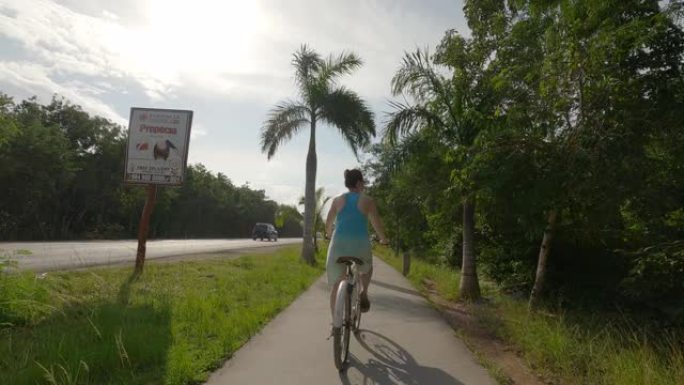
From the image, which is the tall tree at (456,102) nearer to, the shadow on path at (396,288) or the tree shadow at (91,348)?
the shadow on path at (396,288)

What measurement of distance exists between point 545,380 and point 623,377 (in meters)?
0.73

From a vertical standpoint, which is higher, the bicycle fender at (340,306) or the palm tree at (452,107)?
the palm tree at (452,107)

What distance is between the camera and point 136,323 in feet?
19.1

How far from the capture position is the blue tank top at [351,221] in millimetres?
5254

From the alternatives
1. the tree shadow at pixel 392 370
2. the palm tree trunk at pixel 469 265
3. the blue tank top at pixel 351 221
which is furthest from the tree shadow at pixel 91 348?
the palm tree trunk at pixel 469 265

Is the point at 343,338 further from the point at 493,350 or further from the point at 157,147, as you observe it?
the point at 157,147

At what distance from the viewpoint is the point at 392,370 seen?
4.77 meters

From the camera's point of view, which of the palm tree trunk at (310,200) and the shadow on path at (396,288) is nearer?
the shadow on path at (396,288)

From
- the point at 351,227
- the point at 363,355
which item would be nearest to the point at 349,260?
the point at 351,227

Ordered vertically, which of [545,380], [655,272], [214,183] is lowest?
[545,380]

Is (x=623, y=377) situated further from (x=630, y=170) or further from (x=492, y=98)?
(x=492, y=98)

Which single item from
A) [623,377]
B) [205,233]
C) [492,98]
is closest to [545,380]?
[623,377]

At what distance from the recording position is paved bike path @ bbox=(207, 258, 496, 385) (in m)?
4.44

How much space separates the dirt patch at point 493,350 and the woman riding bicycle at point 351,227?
180 centimetres
